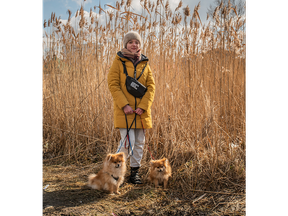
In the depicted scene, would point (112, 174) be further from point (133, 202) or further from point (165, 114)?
point (165, 114)

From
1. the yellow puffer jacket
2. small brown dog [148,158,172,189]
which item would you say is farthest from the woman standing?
small brown dog [148,158,172,189]

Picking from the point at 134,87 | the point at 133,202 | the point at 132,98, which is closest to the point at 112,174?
the point at 133,202

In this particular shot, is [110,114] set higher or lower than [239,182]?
higher

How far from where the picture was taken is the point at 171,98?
8.93ft

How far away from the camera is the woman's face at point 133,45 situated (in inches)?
84.7

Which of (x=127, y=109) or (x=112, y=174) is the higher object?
(x=127, y=109)

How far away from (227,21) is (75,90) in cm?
239

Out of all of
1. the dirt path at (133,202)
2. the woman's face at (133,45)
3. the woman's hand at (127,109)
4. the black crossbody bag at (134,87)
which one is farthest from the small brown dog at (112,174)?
the woman's face at (133,45)

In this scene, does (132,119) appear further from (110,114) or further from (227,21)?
(227,21)

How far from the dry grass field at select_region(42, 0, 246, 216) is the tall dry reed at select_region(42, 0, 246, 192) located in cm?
1

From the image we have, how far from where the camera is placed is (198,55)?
2850 mm

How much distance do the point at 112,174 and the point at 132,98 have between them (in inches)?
33.0

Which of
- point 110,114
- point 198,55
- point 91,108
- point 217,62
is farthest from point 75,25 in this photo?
point 217,62

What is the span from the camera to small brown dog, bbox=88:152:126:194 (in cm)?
Result: 199
